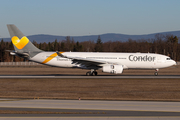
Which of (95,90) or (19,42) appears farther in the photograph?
(19,42)

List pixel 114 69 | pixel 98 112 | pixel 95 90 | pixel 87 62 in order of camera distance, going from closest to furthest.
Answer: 1. pixel 98 112
2. pixel 95 90
3. pixel 114 69
4. pixel 87 62

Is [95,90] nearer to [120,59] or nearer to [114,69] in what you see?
[114,69]

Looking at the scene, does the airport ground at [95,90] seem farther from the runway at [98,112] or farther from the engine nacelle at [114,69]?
the engine nacelle at [114,69]

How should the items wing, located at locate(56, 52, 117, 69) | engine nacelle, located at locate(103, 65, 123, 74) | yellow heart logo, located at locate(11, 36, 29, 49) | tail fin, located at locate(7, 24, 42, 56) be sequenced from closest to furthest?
engine nacelle, located at locate(103, 65, 123, 74) < wing, located at locate(56, 52, 117, 69) < tail fin, located at locate(7, 24, 42, 56) < yellow heart logo, located at locate(11, 36, 29, 49)

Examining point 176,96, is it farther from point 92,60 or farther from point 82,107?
point 92,60

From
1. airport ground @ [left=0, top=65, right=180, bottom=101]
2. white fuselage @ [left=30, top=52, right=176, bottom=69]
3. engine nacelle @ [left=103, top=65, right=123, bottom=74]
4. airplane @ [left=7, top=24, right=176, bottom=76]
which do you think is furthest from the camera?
white fuselage @ [left=30, top=52, right=176, bottom=69]

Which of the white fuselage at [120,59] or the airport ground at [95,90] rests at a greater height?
the white fuselage at [120,59]

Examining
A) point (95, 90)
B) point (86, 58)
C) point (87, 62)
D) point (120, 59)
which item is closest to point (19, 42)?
point (86, 58)

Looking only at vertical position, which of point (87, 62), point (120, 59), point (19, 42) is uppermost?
point (19, 42)

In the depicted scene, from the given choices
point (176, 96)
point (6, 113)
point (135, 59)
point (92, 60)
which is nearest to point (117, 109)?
point (6, 113)

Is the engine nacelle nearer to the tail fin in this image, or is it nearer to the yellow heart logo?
the tail fin

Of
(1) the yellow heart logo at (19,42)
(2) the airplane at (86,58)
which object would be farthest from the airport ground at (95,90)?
(1) the yellow heart logo at (19,42)

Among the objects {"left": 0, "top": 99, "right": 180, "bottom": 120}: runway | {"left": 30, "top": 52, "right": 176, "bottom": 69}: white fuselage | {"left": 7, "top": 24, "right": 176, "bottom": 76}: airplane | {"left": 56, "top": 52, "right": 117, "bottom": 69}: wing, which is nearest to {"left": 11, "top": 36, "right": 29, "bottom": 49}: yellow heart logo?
{"left": 7, "top": 24, "right": 176, "bottom": 76}: airplane

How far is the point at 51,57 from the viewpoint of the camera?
1537 inches
